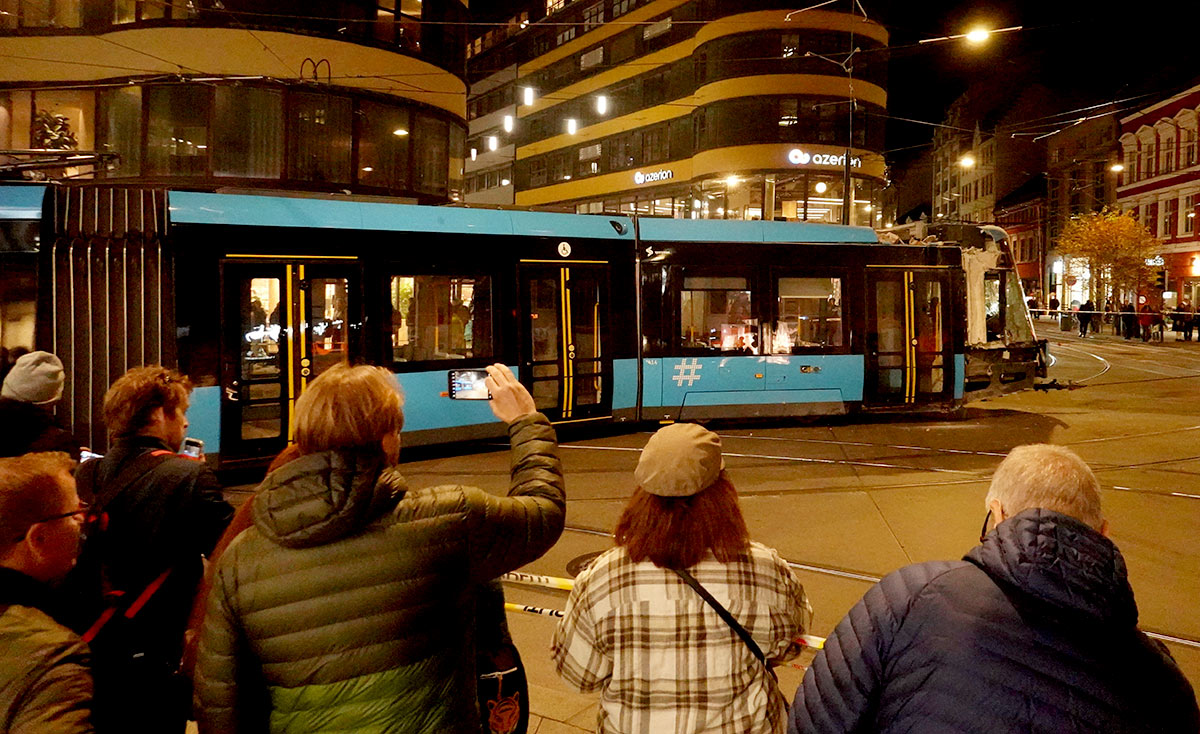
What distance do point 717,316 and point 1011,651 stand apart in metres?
12.3

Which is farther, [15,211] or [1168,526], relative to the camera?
[15,211]

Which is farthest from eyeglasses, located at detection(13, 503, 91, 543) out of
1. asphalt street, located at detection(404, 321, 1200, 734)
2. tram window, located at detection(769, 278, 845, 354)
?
tram window, located at detection(769, 278, 845, 354)

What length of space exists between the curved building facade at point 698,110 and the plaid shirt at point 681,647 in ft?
96.4

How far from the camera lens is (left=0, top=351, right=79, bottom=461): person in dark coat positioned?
3447mm

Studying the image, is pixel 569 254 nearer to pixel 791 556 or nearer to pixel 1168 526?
pixel 791 556

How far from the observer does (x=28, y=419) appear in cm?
351

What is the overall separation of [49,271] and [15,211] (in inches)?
28.0

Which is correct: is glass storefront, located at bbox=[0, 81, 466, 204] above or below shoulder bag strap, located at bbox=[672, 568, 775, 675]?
above

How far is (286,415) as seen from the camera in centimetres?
1010

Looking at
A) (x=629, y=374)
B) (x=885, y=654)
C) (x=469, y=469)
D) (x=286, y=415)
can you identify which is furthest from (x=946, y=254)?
(x=885, y=654)

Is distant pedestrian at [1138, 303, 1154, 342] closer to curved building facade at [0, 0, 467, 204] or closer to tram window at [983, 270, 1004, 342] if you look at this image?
tram window at [983, 270, 1004, 342]

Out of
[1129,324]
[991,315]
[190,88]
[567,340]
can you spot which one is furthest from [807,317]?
[1129,324]

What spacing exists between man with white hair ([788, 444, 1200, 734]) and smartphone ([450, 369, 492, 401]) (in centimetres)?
146

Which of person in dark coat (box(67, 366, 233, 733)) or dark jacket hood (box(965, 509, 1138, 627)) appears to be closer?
dark jacket hood (box(965, 509, 1138, 627))
